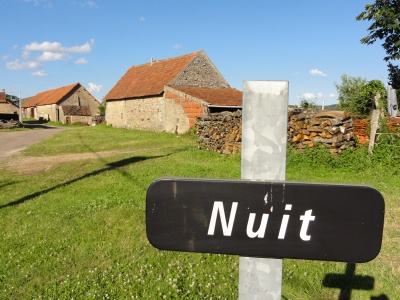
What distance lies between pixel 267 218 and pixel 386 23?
18928 millimetres

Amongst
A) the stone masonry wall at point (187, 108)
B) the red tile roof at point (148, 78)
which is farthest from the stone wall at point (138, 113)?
the stone masonry wall at point (187, 108)

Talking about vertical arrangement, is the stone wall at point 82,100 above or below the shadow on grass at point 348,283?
above

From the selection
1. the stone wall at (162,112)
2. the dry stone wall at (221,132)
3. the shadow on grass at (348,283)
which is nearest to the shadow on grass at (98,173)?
the dry stone wall at (221,132)

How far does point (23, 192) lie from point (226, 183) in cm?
769

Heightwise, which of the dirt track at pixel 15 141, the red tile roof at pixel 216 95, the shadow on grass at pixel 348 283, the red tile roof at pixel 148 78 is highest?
the red tile roof at pixel 148 78

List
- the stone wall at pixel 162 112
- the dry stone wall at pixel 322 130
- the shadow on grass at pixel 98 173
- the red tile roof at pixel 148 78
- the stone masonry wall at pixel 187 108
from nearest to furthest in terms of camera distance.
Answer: the shadow on grass at pixel 98 173
the dry stone wall at pixel 322 130
the stone masonry wall at pixel 187 108
the stone wall at pixel 162 112
the red tile roof at pixel 148 78

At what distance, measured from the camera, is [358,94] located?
26750 mm

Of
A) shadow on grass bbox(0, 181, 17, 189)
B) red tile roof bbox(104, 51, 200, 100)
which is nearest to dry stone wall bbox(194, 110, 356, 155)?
shadow on grass bbox(0, 181, 17, 189)

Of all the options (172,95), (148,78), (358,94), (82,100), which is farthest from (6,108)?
(358,94)

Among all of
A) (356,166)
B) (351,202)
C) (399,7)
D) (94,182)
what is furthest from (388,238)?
(399,7)

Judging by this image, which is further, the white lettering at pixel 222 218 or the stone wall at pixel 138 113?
the stone wall at pixel 138 113

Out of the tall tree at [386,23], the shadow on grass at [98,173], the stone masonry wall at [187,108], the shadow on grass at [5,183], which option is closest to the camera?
the shadow on grass at [98,173]

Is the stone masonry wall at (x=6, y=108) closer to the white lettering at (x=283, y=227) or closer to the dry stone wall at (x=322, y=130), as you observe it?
→ the dry stone wall at (x=322, y=130)

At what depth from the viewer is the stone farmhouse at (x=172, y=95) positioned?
23750 mm
